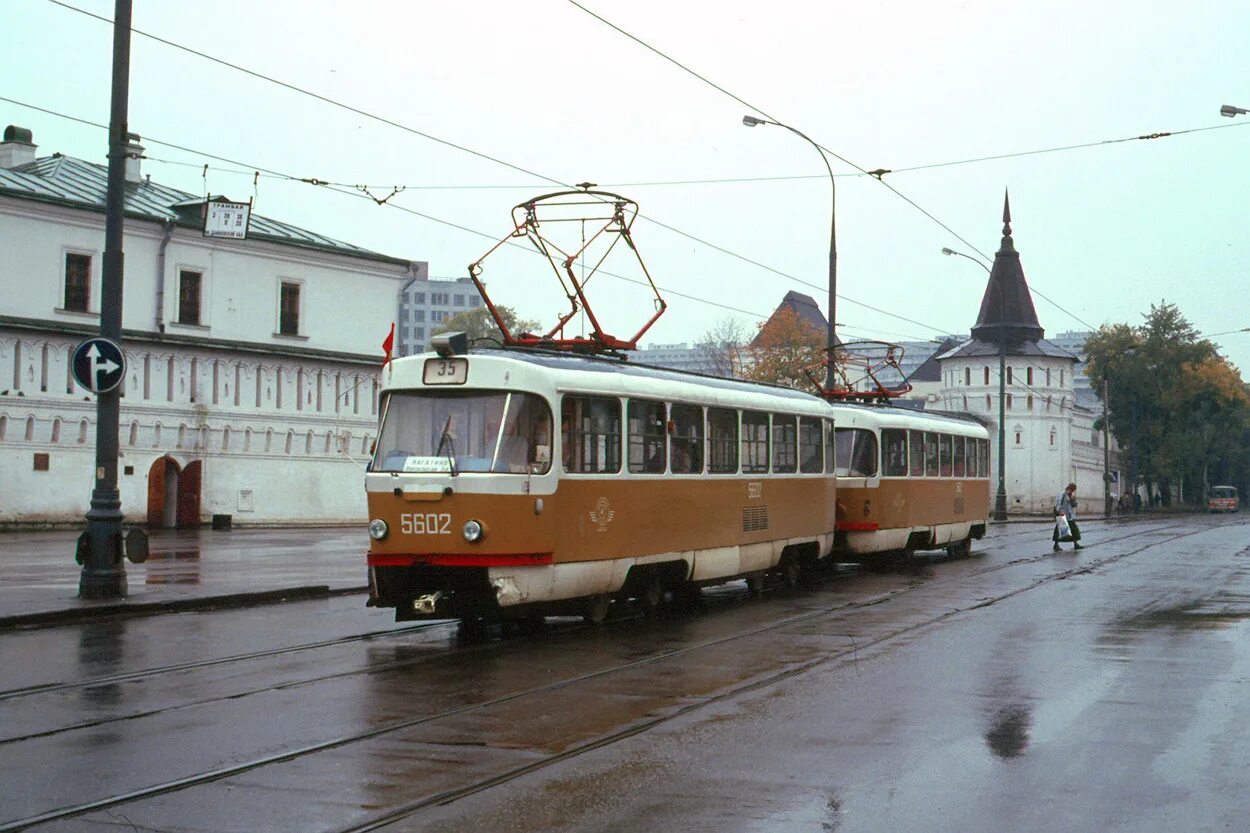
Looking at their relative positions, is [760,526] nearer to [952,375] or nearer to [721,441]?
[721,441]

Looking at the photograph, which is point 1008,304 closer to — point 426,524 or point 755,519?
point 755,519

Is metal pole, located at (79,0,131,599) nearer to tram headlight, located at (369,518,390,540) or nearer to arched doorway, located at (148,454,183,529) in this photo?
tram headlight, located at (369,518,390,540)

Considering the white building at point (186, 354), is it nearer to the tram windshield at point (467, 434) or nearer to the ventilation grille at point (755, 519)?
the ventilation grille at point (755, 519)

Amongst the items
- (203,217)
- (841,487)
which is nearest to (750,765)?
(841,487)

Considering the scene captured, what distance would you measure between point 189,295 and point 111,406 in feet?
109

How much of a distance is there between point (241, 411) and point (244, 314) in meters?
3.24

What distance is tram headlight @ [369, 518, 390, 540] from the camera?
50.9 ft

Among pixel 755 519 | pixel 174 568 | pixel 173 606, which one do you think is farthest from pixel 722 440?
pixel 174 568

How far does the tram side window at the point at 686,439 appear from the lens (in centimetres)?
1880

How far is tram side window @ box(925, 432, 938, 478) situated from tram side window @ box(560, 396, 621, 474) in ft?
47.4

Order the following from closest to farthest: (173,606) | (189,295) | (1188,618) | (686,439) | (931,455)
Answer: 1. (1188,618)
2. (173,606)
3. (686,439)
4. (931,455)
5. (189,295)

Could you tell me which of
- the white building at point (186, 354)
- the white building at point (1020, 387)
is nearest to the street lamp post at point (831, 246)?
the white building at point (186, 354)

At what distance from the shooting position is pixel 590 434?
663 inches

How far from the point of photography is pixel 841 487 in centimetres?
2738
